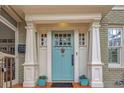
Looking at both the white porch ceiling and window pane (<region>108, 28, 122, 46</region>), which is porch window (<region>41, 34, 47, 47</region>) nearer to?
the white porch ceiling

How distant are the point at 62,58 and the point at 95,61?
69.8 inches

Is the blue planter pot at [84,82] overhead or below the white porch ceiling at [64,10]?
below

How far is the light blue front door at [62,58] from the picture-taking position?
931 centimetres

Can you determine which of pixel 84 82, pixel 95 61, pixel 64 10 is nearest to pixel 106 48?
pixel 95 61

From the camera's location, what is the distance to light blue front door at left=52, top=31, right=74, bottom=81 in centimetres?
931

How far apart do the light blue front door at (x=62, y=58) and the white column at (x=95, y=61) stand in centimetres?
143

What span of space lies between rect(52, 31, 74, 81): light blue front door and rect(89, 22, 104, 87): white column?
1430 mm

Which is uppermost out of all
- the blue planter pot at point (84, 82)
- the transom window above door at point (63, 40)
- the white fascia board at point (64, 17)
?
the white fascia board at point (64, 17)

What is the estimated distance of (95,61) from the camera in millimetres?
7992

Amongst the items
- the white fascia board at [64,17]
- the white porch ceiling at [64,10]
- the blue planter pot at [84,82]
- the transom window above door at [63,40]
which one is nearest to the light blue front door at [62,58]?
the transom window above door at [63,40]

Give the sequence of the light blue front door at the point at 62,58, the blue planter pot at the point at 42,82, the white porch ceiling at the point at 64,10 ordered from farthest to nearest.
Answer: the light blue front door at the point at 62,58
the blue planter pot at the point at 42,82
the white porch ceiling at the point at 64,10

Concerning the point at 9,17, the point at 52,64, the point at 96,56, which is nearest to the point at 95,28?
the point at 96,56

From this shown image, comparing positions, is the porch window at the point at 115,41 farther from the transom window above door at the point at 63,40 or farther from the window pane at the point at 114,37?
the transom window above door at the point at 63,40

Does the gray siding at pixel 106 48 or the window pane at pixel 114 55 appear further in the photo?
the window pane at pixel 114 55
